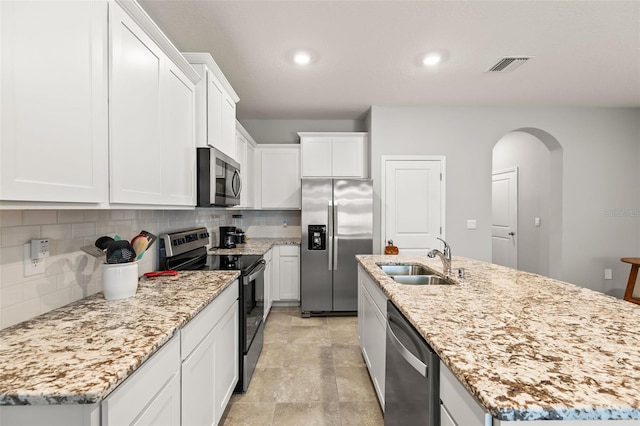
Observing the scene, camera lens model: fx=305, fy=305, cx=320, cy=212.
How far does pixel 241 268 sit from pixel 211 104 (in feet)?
4.01

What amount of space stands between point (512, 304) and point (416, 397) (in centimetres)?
60

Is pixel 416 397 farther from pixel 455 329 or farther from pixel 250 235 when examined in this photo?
pixel 250 235

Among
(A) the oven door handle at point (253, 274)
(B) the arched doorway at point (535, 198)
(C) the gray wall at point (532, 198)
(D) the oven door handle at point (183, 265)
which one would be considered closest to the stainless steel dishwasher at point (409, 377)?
(A) the oven door handle at point (253, 274)

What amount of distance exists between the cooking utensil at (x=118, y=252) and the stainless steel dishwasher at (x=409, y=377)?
1.28 metres

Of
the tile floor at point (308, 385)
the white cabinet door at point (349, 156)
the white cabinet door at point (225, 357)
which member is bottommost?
the tile floor at point (308, 385)

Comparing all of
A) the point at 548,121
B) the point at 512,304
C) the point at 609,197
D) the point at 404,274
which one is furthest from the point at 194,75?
the point at 609,197

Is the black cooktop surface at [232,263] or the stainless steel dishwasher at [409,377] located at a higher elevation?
the black cooktop surface at [232,263]

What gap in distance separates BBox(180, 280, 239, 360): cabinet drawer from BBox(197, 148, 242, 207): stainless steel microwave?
24.8 inches

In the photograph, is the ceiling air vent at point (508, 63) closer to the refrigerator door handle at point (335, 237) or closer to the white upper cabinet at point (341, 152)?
the white upper cabinet at point (341, 152)

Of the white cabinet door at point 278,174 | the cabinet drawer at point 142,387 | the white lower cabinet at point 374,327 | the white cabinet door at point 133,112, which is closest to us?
the cabinet drawer at point 142,387

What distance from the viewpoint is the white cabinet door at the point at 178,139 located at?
1.68 meters

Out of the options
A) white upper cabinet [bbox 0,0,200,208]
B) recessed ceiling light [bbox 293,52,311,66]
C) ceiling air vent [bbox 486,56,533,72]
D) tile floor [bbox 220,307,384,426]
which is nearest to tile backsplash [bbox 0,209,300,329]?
white upper cabinet [bbox 0,0,200,208]

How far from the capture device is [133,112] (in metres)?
1.36

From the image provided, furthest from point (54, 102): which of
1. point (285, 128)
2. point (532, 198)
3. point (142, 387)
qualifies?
point (532, 198)
